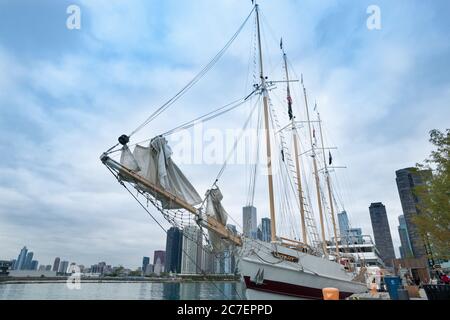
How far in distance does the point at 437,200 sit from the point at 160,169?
1430cm

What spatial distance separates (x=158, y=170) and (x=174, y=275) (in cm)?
17000

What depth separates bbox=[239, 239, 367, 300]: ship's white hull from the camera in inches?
549

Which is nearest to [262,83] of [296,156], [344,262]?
[296,156]

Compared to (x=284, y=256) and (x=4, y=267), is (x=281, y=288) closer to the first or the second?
(x=284, y=256)

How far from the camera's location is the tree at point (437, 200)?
13.1 m

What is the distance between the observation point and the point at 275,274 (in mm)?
14172

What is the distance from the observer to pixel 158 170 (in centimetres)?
1225

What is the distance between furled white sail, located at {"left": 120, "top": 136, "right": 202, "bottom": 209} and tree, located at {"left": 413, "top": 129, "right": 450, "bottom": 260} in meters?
12.4

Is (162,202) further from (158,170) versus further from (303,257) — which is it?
(303,257)

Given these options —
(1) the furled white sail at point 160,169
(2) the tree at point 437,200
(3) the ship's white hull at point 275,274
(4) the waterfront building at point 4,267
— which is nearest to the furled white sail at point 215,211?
(1) the furled white sail at point 160,169

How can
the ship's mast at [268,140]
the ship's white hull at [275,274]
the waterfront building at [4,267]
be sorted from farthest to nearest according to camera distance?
the waterfront building at [4,267] < the ship's mast at [268,140] < the ship's white hull at [275,274]

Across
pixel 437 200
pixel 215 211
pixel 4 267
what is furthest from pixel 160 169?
pixel 4 267

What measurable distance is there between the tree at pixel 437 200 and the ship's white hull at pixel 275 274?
6634mm

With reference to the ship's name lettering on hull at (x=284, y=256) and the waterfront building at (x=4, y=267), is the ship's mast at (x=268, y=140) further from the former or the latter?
the waterfront building at (x=4, y=267)
